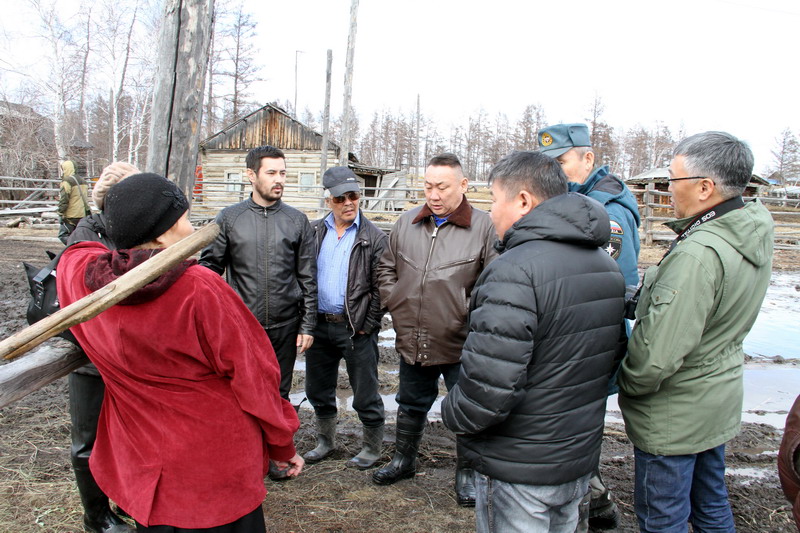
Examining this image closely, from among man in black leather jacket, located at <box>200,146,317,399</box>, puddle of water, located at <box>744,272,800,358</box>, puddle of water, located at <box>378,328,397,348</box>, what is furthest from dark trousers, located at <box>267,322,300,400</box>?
puddle of water, located at <box>744,272,800,358</box>

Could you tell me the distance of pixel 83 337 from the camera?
1.74 meters

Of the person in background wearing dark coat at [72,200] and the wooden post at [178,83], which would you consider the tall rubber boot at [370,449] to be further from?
the person in background wearing dark coat at [72,200]

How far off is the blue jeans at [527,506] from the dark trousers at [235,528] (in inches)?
32.0

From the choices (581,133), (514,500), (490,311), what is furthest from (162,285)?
(581,133)

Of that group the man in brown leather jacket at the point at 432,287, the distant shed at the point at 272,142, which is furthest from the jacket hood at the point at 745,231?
the distant shed at the point at 272,142

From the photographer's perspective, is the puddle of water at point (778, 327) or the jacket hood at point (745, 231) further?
the puddle of water at point (778, 327)

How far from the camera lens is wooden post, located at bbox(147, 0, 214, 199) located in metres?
3.12

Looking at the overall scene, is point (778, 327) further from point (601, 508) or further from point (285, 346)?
point (285, 346)

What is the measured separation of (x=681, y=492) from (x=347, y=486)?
1.99 meters

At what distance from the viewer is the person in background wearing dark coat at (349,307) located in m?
3.55

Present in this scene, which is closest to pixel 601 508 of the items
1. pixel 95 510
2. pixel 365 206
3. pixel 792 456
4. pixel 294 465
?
pixel 792 456

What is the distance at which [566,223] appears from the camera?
185cm

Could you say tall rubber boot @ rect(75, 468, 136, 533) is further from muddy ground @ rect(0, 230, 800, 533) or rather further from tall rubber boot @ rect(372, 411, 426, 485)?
tall rubber boot @ rect(372, 411, 426, 485)

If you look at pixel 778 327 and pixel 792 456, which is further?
pixel 778 327
